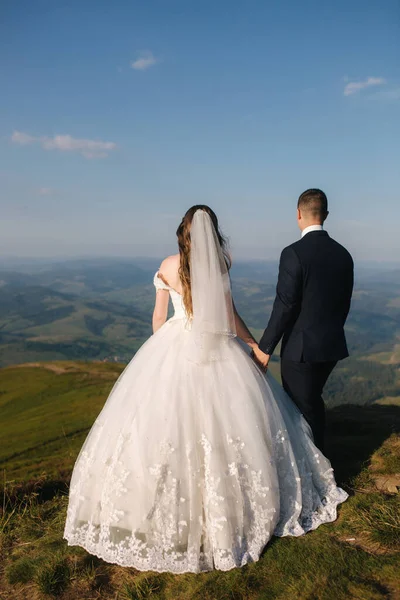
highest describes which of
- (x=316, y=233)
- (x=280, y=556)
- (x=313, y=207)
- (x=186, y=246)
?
(x=313, y=207)

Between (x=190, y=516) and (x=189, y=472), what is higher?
(x=189, y=472)

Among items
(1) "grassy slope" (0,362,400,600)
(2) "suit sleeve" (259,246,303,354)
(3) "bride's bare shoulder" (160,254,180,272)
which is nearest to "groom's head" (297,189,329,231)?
(2) "suit sleeve" (259,246,303,354)

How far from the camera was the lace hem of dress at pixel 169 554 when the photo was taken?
14.3ft

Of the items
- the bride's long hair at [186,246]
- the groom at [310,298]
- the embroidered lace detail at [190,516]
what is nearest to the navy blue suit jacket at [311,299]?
the groom at [310,298]

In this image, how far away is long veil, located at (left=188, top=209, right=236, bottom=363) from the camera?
516 centimetres

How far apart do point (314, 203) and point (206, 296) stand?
192 cm

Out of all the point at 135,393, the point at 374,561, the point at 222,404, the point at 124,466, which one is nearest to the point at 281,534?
the point at 374,561

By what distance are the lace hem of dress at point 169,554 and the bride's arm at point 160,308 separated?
104 inches

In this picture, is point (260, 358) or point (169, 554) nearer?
point (169, 554)

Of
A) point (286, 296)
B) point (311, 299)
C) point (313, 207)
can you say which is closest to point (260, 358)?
point (286, 296)

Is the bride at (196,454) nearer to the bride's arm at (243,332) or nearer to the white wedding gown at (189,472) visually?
the white wedding gown at (189,472)

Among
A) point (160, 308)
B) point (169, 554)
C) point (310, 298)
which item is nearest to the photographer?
point (169, 554)

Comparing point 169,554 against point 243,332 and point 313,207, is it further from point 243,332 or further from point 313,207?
point 313,207

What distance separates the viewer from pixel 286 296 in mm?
5488
